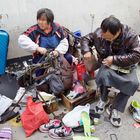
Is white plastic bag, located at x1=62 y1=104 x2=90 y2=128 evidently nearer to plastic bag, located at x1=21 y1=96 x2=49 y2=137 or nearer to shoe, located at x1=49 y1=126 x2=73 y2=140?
shoe, located at x1=49 y1=126 x2=73 y2=140

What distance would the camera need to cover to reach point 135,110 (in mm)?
2639

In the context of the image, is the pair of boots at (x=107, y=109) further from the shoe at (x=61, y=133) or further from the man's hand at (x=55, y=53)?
the man's hand at (x=55, y=53)

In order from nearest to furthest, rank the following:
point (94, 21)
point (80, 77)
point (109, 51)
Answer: point (109, 51) → point (80, 77) → point (94, 21)

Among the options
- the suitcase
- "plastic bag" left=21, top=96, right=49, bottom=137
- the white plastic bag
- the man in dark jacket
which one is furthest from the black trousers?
the suitcase

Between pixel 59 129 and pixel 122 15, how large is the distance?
2369mm

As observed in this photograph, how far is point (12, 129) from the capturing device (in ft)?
8.00

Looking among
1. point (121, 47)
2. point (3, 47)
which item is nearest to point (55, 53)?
point (121, 47)

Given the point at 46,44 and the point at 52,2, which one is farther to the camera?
the point at 52,2

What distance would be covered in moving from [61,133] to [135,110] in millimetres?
846

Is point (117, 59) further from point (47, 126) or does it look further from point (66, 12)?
point (66, 12)

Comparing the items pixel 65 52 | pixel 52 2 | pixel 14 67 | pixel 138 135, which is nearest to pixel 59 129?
pixel 138 135

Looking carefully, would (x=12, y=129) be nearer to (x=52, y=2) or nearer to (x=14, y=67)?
(x=14, y=67)

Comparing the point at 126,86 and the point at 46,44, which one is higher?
the point at 46,44

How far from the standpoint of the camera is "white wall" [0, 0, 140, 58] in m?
3.15
